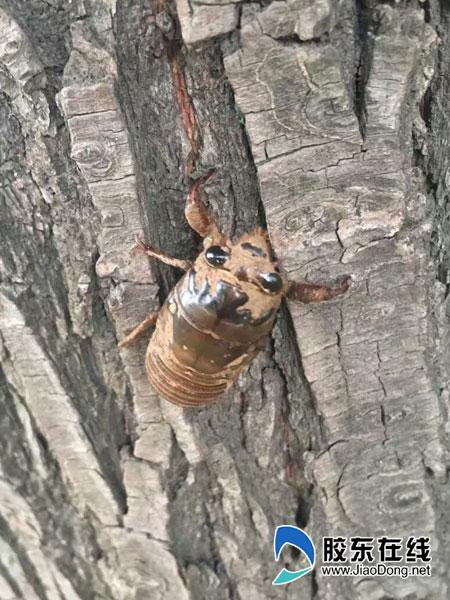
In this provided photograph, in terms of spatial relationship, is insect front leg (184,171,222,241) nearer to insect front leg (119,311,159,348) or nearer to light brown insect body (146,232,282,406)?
light brown insect body (146,232,282,406)

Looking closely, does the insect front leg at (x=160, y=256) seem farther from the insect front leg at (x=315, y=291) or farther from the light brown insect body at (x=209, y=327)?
the insect front leg at (x=315, y=291)

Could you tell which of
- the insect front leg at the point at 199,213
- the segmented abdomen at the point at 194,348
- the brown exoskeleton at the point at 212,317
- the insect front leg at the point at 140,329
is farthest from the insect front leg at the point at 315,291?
the insect front leg at the point at 140,329

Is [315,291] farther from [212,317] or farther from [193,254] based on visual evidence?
[193,254]

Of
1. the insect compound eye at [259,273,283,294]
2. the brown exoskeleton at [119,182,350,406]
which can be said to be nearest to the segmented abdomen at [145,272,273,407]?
the brown exoskeleton at [119,182,350,406]

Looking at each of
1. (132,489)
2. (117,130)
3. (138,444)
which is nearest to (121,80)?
(117,130)

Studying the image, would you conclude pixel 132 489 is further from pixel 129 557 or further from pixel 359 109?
pixel 359 109

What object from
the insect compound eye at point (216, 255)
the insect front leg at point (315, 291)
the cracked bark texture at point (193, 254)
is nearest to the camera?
the cracked bark texture at point (193, 254)

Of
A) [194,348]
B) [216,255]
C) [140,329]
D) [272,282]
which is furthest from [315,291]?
[140,329]
